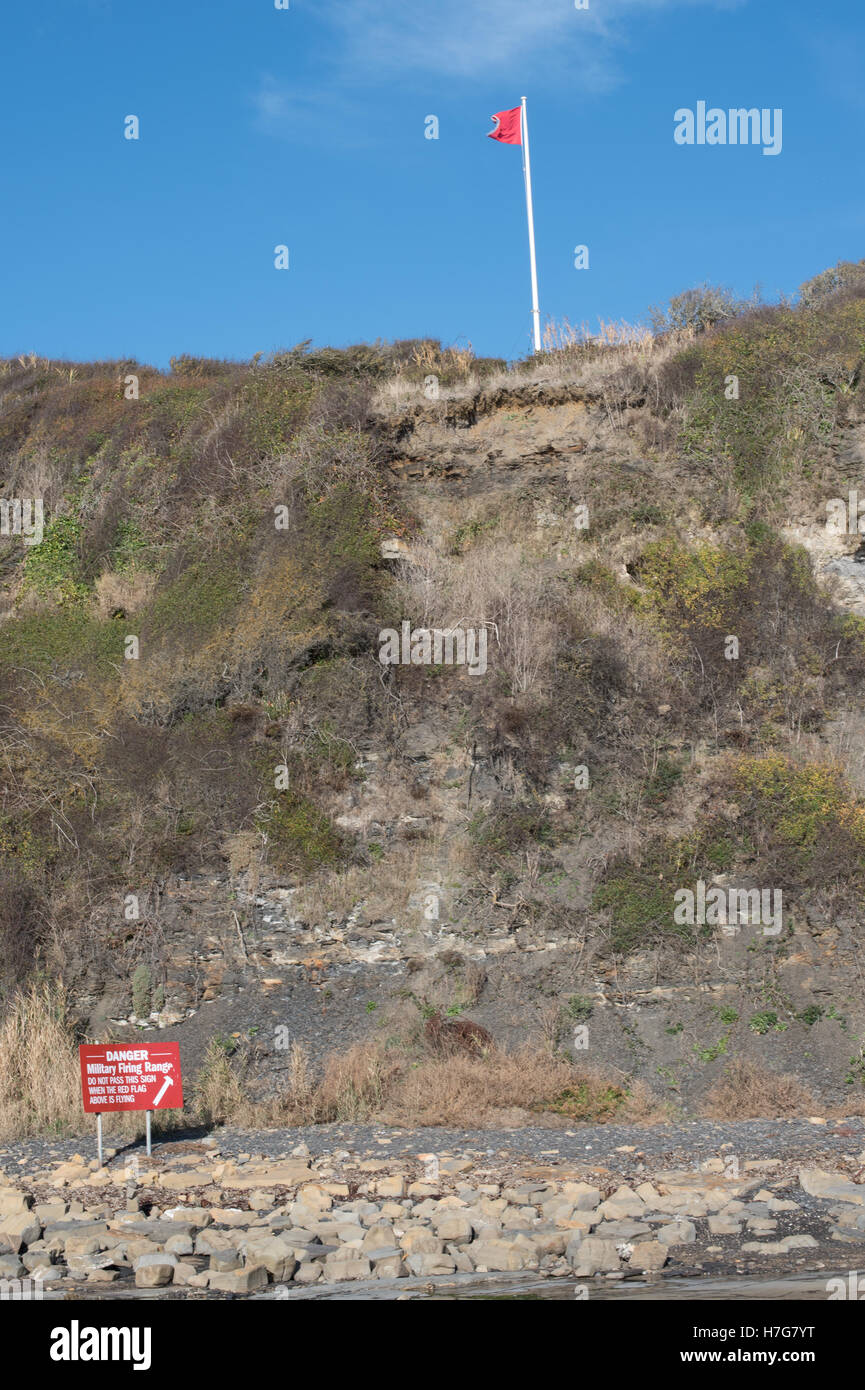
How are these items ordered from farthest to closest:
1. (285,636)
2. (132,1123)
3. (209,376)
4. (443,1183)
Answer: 1. (209,376)
2. (285,636)
3. (132,1123)
4. (443,1183)

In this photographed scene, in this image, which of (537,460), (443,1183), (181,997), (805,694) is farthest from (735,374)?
(443,1183)

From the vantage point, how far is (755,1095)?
483 inches

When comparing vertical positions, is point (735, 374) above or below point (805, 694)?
above

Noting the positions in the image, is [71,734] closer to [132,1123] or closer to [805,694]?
[132,1123]

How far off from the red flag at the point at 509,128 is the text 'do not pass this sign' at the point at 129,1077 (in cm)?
2363

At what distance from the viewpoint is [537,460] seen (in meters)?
22.5

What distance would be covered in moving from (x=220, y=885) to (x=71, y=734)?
408 centimetres

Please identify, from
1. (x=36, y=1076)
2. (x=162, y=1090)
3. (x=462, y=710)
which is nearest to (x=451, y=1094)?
(x=162, y=1090)

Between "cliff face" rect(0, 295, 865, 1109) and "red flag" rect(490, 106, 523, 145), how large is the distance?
21.7 feet

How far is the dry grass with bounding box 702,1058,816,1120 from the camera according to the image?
39.5ft

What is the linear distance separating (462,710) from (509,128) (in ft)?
55.1

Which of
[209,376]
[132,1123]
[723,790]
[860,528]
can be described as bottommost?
[132,1123]

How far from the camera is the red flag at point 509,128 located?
27.0m

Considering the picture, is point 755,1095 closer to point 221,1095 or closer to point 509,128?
point 221,1095
